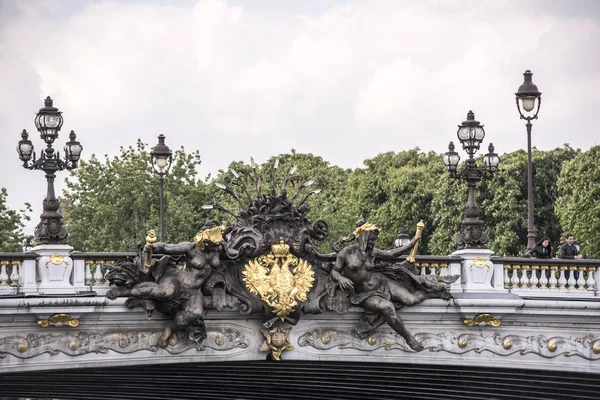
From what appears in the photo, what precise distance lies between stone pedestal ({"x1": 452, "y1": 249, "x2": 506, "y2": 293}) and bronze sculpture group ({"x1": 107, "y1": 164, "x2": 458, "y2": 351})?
68cm

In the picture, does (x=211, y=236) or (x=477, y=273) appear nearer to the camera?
(x=211, y=236)

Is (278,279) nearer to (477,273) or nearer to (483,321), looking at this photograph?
(477,273)

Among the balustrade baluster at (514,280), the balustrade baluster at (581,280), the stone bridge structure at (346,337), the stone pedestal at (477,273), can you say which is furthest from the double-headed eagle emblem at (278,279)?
the balustrade baluster at (581,280)

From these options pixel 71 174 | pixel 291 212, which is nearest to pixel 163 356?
pixel 291 212

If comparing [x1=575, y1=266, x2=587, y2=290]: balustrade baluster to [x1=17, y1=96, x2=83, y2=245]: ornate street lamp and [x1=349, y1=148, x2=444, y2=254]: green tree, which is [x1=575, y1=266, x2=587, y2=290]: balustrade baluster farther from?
[x1=349, y1=148, x2=444, y2=254]: green tree

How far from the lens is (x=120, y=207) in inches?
3046

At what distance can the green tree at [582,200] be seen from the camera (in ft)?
272

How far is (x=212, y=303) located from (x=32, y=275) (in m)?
4.17

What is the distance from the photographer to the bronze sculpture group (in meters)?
48.7

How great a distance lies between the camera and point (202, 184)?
270 ft

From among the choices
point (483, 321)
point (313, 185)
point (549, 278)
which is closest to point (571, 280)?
point (549, 278)

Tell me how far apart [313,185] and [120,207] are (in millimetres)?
25797

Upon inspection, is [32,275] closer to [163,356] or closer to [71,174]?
[163,356]

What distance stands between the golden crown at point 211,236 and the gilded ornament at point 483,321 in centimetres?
646
